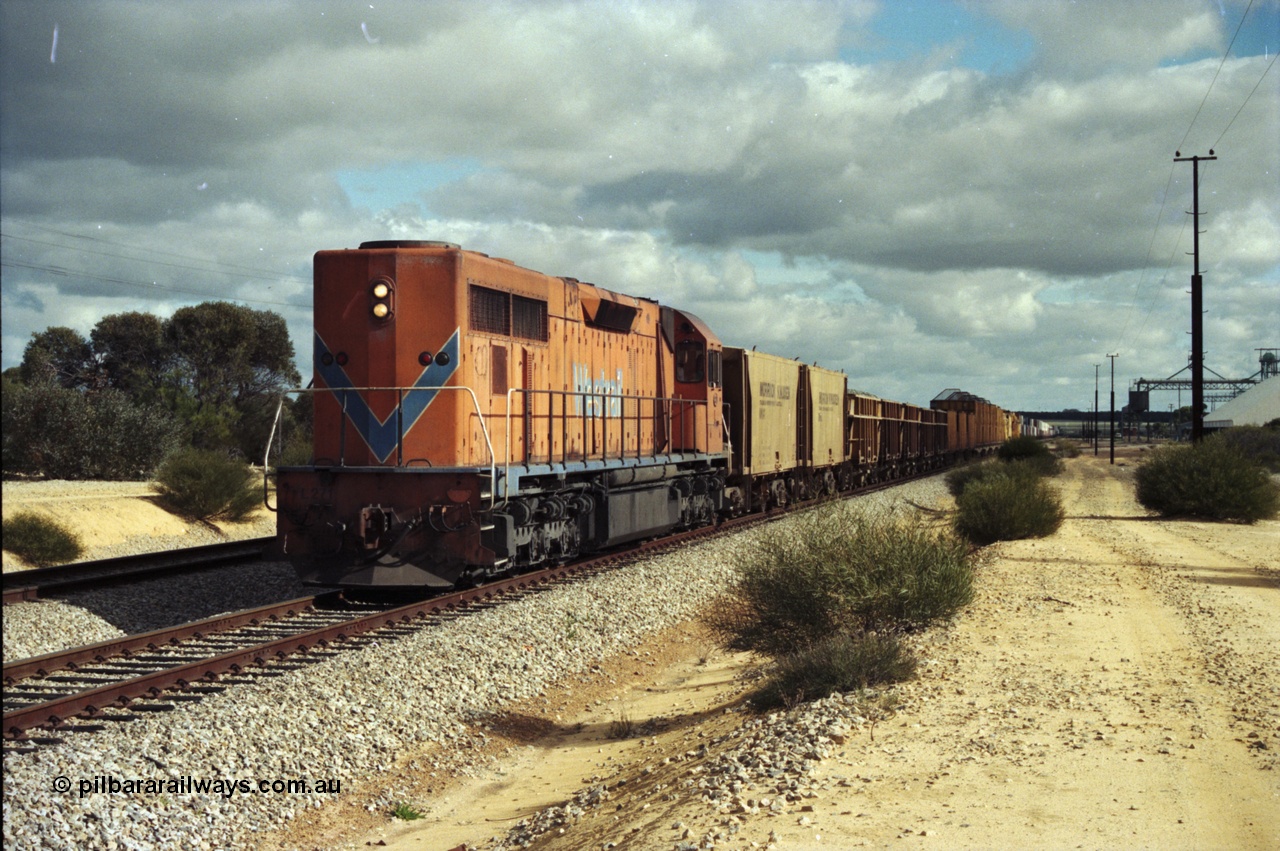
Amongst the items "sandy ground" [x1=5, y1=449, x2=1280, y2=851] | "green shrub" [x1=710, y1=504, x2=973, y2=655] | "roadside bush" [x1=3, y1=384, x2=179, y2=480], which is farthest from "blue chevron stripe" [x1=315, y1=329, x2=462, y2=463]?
"roadside bush" [x1=3, y1=384, x2=179, y2=480]

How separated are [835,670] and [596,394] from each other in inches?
294

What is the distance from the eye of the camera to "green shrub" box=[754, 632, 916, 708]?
8.50 m

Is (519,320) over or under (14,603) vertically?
over

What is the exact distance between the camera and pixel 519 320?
1400 centimetres

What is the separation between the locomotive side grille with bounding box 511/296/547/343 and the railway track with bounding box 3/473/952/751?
3.36m

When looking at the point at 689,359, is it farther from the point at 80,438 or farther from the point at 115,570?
the point at 80,438

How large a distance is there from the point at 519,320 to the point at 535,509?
2551mm

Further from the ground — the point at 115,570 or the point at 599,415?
the point at 599,415

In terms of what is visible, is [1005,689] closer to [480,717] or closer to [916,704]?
[916,704]

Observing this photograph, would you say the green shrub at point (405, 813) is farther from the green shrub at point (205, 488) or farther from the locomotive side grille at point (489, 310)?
the green shrub at point (205, 488)

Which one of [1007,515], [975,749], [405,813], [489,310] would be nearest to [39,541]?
[489,310]

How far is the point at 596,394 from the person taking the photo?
15.2 m

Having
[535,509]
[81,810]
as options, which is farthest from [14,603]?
[81,810]

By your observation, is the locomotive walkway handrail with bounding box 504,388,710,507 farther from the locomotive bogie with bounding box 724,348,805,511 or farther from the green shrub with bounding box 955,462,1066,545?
the green shrub with bounding box 955,462,1066,545
